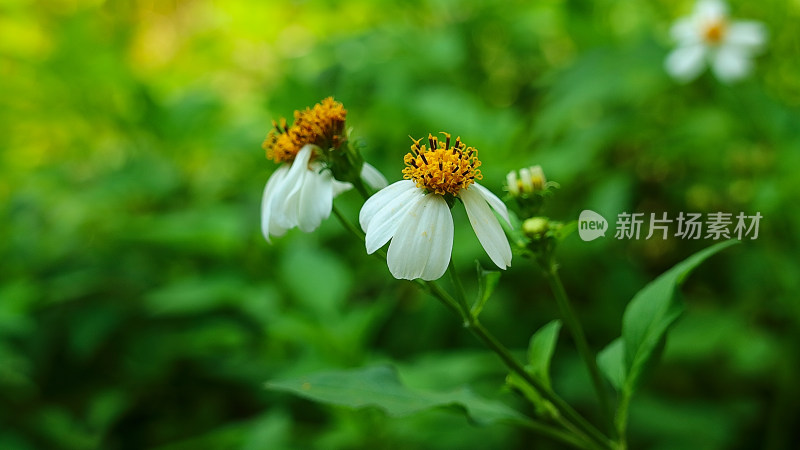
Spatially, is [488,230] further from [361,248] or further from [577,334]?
[361,248]

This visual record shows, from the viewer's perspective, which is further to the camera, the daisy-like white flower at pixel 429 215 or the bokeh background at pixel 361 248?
the bokeh background at pixel 361 248

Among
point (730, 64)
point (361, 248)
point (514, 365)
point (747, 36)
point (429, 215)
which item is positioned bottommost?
point (514, 365)

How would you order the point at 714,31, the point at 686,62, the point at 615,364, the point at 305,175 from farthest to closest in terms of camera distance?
the point at 714,31 < the point at 686,62 < the point at 615,364 < the point at 305,175

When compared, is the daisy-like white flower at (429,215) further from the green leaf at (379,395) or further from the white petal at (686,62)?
the white petal at (686,62)

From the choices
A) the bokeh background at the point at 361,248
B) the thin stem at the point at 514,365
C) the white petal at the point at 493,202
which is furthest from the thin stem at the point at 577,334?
the bokeh background at the point at 361,248

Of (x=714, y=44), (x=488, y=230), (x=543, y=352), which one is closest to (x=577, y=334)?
(x=543, y=352)

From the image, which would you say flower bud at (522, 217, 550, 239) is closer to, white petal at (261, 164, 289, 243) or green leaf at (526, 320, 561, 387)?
green leaf at (526, 320, 561, 387)
